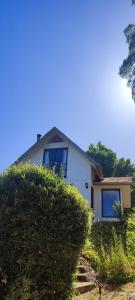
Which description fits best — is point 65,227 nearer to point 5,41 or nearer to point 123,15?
point 5,41

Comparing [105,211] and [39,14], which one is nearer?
[39,14]

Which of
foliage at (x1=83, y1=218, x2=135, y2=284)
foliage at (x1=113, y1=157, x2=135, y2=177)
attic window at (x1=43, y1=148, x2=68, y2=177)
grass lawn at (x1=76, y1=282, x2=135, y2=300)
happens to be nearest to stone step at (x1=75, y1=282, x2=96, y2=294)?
grass lawn at (x1=76, y1=282, x2=135, y2=300)

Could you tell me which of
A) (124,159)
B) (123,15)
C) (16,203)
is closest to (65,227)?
(16,203)

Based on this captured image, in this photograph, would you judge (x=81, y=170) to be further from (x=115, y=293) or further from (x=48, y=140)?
(x=115, y=293)

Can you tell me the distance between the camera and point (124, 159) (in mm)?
39969

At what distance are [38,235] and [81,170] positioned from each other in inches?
604

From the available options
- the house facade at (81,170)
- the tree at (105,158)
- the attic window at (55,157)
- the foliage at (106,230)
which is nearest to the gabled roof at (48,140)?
the house facade at (81,170)

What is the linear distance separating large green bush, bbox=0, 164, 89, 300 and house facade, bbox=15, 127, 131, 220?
1386cm

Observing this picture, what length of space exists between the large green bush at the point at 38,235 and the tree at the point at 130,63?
33.5 feet

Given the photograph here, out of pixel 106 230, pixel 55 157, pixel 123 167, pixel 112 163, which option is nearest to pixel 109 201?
pixel 55 157

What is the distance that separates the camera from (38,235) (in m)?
5.34

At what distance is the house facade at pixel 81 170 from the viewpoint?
66.8 feet

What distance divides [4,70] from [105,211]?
11.7 m

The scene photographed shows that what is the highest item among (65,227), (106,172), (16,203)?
(106,172)
